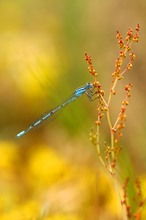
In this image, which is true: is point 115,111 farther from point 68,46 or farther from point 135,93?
point 68,46

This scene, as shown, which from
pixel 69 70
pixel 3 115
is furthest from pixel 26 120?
pixel 69 70

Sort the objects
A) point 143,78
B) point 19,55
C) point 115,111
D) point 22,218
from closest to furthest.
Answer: point 22,218 → point 115,111 → point 143,78 → point 19,55

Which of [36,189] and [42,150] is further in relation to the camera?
[42,150]

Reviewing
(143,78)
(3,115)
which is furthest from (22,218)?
(143,78)

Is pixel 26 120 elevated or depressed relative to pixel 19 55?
depressed

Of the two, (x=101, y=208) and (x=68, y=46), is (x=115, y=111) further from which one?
(x=101, y=208)

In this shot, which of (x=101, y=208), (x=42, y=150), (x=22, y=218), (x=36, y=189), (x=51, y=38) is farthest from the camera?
(x=51, y=38)

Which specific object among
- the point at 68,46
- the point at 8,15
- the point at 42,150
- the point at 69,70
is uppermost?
the point at 8,15
